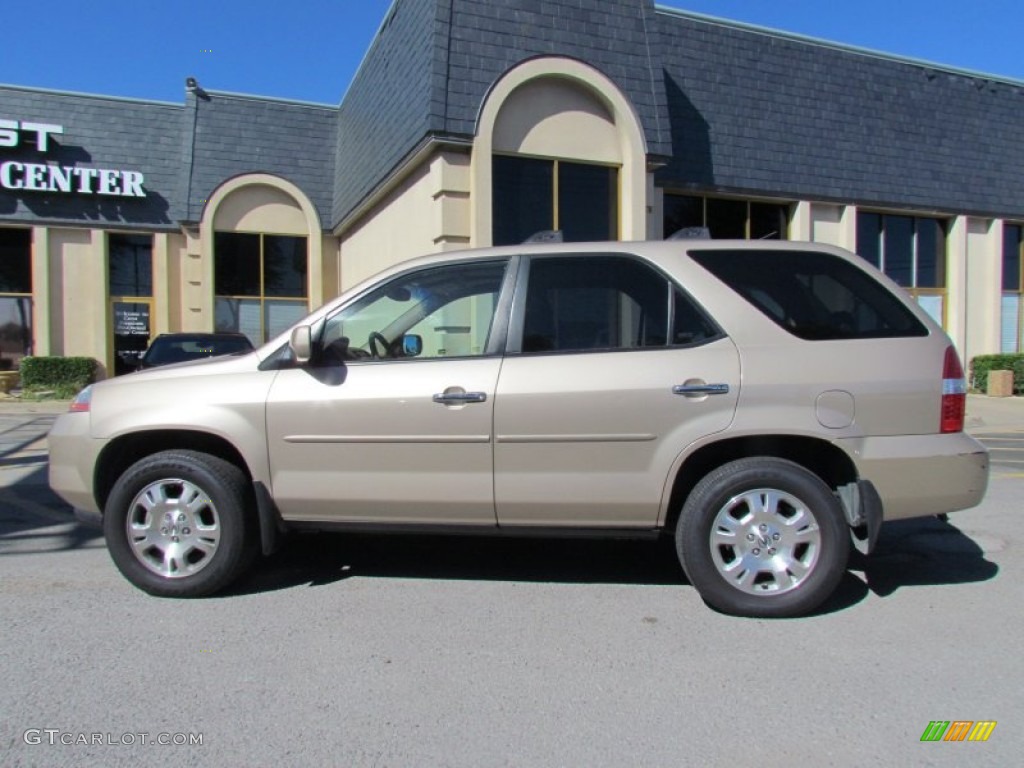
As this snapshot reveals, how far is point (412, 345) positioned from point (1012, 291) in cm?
1867

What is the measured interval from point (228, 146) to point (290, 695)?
18.2 m

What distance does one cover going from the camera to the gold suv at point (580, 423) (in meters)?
3.83

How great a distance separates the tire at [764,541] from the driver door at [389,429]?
1121 mm

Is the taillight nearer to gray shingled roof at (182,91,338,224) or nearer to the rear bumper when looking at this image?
the rear bumper

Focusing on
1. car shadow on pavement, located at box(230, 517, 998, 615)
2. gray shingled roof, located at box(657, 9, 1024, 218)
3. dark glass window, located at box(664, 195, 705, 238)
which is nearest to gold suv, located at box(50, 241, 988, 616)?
car shadow on pavement, located at box(230, 517, 998, 615)

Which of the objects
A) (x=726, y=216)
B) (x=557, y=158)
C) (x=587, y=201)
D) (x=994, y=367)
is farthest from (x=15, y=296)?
(x=994, y=367)

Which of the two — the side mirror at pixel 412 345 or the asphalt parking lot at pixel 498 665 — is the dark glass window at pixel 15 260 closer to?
the asphalt parking lot at pixel 498 665

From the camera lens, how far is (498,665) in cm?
338

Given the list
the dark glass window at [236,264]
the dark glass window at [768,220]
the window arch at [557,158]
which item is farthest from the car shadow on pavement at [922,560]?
the dark glass window at [236,264]

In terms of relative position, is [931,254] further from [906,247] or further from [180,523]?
[180,523]

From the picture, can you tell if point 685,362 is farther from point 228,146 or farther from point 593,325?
point 228,146

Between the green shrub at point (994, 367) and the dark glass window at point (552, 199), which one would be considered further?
the green shrub at point (994, 367)

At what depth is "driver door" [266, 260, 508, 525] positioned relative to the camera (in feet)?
12.9

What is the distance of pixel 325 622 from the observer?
3.87 meters
